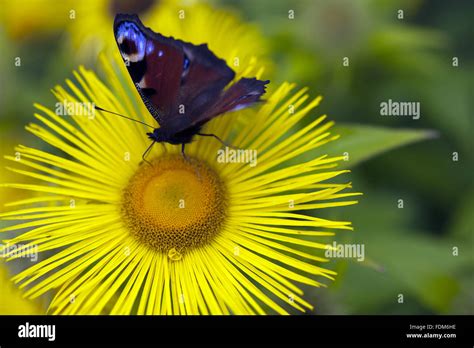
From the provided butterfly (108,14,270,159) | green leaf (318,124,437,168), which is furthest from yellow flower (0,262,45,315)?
green leaf (318,124,437,168)

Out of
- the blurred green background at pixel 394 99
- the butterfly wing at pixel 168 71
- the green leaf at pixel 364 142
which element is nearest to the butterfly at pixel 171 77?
the butterfly wing at pixel 168 71

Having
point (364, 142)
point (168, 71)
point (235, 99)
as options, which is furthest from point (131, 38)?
point (364, 142)

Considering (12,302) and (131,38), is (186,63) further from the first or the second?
(12,302)

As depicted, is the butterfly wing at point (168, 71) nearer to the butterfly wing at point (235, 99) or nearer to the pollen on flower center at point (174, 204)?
the butterfly wing at point (235, 99)

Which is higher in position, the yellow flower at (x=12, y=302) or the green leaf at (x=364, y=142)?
the green leaf at (x=364, y=142)

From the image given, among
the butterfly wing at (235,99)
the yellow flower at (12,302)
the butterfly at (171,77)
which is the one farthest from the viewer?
the yellow flower at (12,302)

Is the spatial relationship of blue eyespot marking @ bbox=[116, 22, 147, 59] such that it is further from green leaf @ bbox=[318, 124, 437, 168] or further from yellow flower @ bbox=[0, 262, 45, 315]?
yellow flower @ bbox=[0, 262, 45, 315]

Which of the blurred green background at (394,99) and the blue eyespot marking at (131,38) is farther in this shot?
the blurred green background at (394,99)
